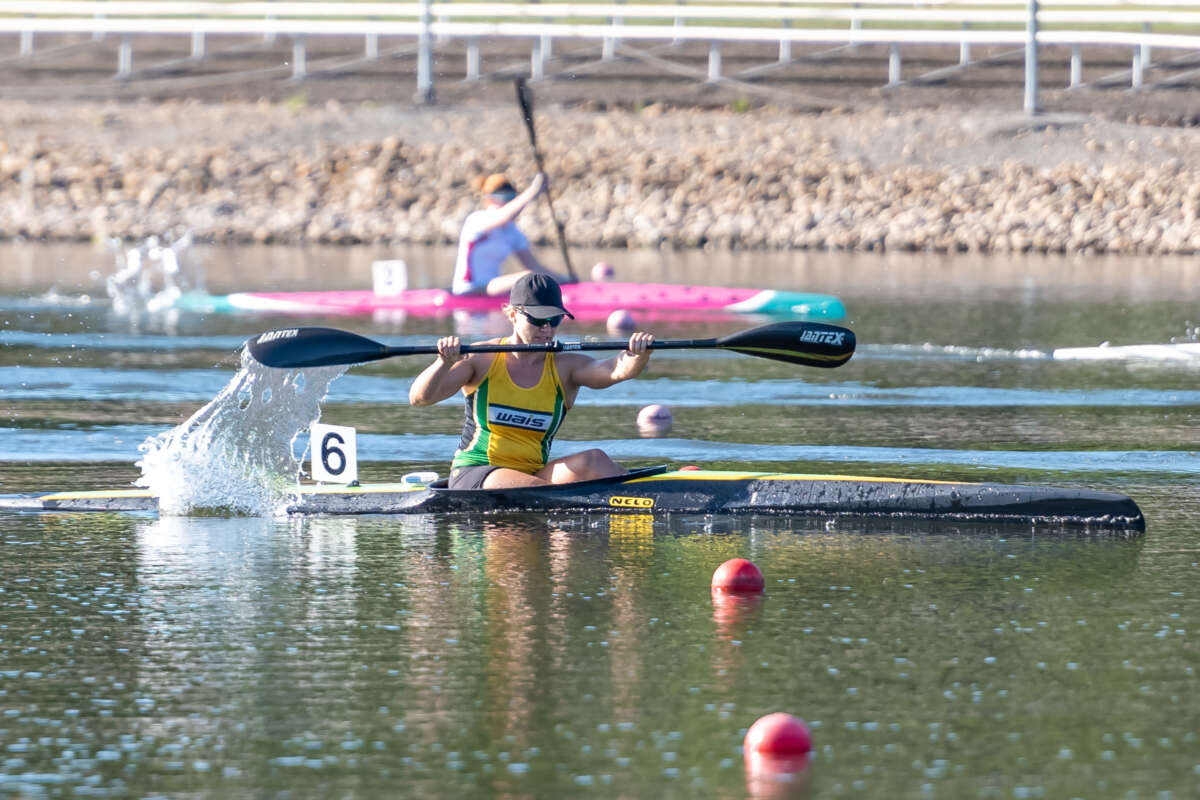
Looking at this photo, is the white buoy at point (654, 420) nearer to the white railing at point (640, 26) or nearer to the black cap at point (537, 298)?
the black cap at point (537, 298)

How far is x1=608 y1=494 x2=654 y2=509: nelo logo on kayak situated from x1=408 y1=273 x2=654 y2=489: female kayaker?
0.14 metres

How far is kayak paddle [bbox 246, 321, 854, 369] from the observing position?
11148 mm

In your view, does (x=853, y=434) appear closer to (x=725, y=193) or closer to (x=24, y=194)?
(x=725, y=193)

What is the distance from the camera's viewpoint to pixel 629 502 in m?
10.6

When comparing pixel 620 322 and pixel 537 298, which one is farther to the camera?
pixel 620 322

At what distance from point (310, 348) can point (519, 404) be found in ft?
4.29

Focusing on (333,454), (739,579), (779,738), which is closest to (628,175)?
(333,454)

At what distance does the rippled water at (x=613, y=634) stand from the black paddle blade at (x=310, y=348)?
921 millimetres

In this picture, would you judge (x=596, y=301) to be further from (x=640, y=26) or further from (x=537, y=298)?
(x=640, y=26)

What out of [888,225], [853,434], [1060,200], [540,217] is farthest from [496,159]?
[853,434]

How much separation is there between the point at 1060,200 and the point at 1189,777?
86.5ft

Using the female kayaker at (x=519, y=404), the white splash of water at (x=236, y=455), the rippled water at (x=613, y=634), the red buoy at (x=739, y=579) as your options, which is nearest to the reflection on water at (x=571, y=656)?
the rippled water at (x=613, y=634)

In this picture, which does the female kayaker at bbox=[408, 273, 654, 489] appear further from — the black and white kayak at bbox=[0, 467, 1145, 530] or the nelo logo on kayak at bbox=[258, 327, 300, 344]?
the nelo logo on kayak at bbox=[258, 327, 300, 344]

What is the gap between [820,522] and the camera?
34.3ft
